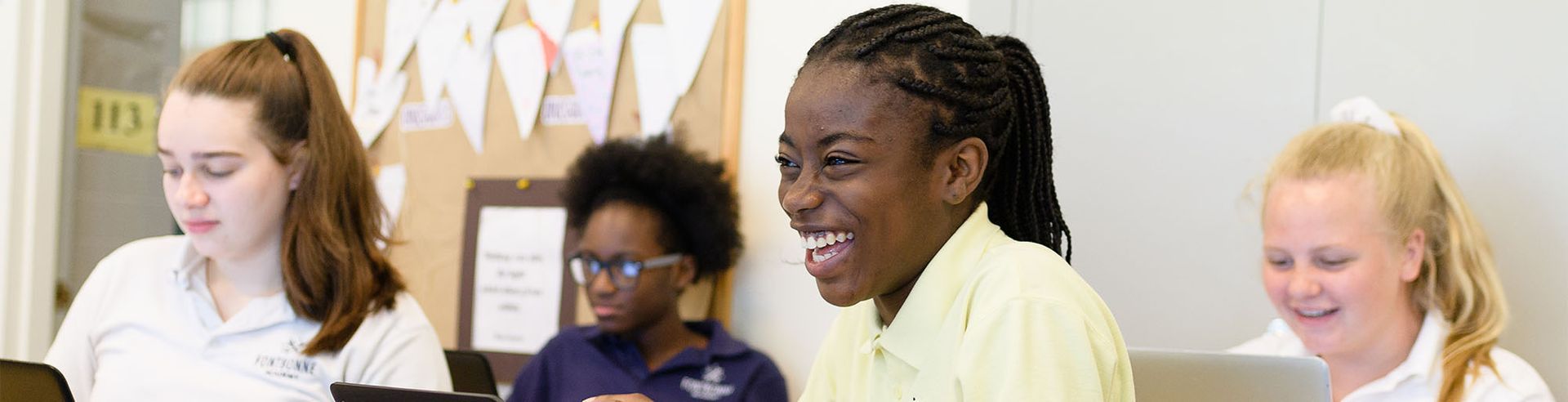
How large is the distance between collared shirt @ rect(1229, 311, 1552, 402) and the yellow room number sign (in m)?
2.71

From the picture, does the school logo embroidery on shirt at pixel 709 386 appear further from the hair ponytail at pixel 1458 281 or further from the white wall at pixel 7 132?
the white wall at pixel 7 132

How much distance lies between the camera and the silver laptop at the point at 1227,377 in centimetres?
125

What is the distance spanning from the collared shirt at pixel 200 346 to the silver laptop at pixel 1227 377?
39.0 inches

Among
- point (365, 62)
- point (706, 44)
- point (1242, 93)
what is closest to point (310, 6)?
point (365, 62)

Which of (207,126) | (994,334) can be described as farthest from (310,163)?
(994,334)

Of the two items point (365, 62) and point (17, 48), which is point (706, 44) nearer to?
point (365, 62)

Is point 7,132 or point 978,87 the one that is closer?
point 978,87

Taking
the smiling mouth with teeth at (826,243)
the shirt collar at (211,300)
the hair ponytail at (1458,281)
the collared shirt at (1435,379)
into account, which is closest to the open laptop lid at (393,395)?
the smiling mouth with teeth at (826,243)

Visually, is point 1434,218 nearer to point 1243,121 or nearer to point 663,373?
point 1243,121

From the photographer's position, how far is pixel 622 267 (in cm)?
239

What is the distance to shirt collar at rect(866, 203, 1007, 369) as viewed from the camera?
115 cm

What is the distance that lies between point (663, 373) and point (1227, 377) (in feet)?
4.28

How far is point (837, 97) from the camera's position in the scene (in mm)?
1168

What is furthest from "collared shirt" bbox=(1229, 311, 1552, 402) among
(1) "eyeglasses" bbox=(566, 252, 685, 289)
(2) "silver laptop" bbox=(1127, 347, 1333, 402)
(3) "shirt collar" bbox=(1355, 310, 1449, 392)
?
(1) "eyeglasses" bbox=(566, 252, 685, 289)
